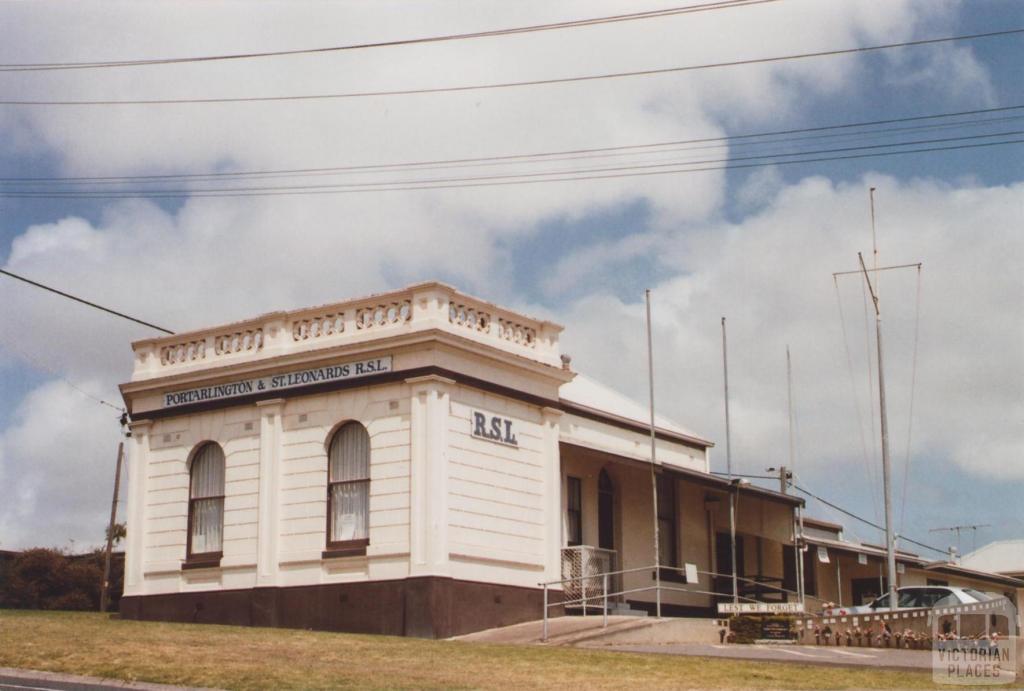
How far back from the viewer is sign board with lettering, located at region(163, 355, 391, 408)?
26016mm

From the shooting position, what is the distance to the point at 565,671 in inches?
690

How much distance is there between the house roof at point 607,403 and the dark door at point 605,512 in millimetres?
1593

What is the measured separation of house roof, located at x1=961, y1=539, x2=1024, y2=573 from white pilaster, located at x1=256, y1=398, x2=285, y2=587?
52.8 meters

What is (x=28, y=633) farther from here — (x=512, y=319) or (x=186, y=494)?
(x=512, y=319)

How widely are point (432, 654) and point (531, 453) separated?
8450 mm

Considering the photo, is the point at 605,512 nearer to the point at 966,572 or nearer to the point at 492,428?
the point at 492,428

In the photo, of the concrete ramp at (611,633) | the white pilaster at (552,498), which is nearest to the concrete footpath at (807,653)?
the concrete ramp at (611,633)

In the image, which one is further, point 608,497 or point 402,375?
point 608,497

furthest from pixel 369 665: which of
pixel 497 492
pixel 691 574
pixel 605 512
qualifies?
pixel 605 512

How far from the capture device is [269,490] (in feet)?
88.3

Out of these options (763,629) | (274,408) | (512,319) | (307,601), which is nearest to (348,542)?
(307,601)

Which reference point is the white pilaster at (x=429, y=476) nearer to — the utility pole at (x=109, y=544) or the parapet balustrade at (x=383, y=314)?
the parapet balustrade at (x=383, y=314)

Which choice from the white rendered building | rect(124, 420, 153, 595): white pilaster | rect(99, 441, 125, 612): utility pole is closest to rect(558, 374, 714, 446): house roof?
the white rendered building

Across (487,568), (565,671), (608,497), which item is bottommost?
(565,671)
